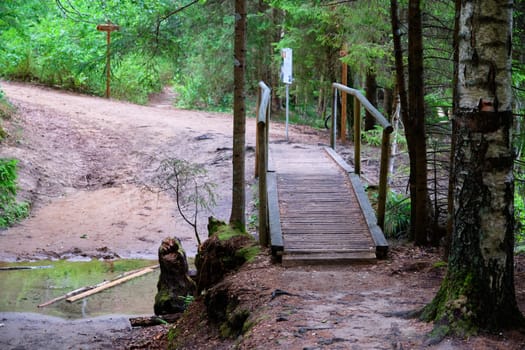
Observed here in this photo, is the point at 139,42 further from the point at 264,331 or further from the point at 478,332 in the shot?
the point at 478,332

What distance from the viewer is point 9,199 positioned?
44.3 feet

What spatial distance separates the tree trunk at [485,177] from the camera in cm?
446

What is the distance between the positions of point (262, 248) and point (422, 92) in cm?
254

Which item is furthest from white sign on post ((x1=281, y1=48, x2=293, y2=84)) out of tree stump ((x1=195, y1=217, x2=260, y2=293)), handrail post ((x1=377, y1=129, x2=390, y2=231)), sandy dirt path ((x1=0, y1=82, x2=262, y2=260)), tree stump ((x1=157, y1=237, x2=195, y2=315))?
handrail post ((x1=377, y1=129, x2=390, y2=231))

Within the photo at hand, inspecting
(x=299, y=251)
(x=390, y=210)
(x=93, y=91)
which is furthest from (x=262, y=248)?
(x=93, y=91)

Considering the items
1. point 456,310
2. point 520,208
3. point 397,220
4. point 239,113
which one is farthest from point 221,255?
point 520,208

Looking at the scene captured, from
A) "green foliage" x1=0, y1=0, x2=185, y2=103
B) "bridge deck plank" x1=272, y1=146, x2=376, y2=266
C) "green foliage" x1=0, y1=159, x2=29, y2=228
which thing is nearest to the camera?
"bridge deck plank" x1=272, y1=146, x2=376, y2=266

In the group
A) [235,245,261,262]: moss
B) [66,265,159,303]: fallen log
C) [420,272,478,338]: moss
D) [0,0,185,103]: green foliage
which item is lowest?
[66,265,159,303]: fallen log

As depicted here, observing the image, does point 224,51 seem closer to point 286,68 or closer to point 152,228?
point 286,68

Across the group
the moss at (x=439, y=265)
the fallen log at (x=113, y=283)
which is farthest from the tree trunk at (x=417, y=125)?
the fallen log at (x=113, y=283)

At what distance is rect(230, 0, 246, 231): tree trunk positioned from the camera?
9.22m

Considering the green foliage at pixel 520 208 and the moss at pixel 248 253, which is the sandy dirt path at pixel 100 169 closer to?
the moss at pixel 248 253

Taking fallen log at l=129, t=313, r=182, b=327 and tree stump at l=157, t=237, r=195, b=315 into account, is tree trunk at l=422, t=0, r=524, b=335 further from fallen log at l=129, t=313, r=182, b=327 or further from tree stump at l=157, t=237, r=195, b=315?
tree stump at l=157, t=237, r=195, b=315

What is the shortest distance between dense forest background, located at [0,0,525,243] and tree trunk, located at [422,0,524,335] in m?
3.12
